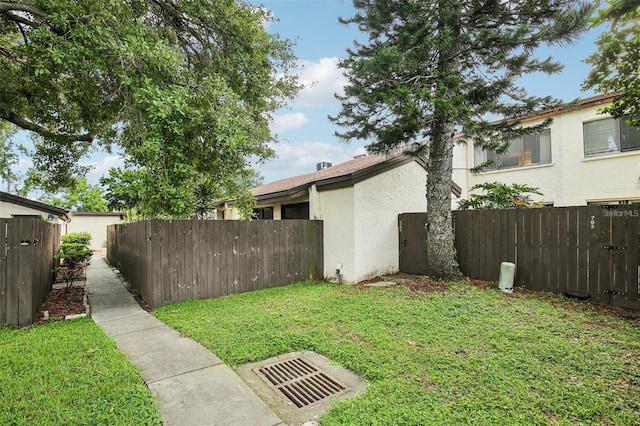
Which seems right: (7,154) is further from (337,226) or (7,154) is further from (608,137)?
(608,137)

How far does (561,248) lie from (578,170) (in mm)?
6804

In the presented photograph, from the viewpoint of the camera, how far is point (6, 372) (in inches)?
136

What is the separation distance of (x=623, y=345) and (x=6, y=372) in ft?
22.9

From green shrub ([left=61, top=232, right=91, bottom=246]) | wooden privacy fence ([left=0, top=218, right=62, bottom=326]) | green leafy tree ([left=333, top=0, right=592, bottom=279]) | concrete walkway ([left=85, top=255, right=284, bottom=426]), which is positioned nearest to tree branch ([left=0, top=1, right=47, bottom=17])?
wooden privacy fence ([left=0, top=218, right=62, bottom=326])

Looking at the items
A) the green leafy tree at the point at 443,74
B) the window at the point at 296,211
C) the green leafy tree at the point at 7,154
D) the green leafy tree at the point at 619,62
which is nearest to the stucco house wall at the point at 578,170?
the green leafy tree at the point at 443,74

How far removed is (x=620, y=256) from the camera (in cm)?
556

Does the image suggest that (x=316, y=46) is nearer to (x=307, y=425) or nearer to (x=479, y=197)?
(x=479, y=197)

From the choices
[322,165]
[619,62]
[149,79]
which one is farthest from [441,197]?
[322,165]

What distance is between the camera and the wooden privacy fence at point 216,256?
645 centimetres

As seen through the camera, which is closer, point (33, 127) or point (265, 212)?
point (33, 127)

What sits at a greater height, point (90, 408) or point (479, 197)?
point (479, 197)

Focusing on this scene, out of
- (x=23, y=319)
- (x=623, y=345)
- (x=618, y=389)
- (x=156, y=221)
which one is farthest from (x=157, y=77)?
(x=623, y=345)

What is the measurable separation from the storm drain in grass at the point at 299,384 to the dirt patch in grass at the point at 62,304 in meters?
4.44

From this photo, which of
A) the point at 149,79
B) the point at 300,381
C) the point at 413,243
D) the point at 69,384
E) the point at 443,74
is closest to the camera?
the point at 69,384
